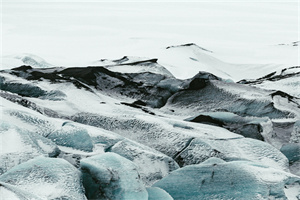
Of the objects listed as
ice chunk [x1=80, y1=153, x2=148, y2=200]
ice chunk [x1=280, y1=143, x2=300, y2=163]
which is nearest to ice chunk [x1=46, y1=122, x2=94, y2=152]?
ice chunk [x1=80, y1=153, x2=148, y2=200]

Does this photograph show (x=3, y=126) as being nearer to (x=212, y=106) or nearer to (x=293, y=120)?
(x=212, y=106)

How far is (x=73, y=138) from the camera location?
2.79 m

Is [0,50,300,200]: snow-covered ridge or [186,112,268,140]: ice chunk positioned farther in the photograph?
[186,112,268,140]: ice chunk

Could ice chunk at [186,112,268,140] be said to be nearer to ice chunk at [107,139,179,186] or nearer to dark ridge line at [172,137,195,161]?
dark ridge line at [172,137,195,161]

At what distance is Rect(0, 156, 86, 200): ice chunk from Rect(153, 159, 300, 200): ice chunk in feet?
1.52

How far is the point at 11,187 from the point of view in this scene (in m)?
1.92

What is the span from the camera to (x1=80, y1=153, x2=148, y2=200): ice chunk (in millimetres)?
2264

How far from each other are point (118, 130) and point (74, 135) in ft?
1.48

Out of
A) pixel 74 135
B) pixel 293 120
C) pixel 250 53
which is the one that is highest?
pixel 74 135

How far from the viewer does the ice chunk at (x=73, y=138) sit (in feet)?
9.06

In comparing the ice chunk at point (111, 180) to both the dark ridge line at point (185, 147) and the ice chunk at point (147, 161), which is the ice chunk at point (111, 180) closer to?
the ice chunk at point (147, 161)

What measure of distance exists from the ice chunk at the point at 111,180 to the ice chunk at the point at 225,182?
0.74ft

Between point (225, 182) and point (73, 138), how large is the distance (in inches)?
33.9

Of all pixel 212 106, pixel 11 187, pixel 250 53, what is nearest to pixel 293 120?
pixel 212 106
